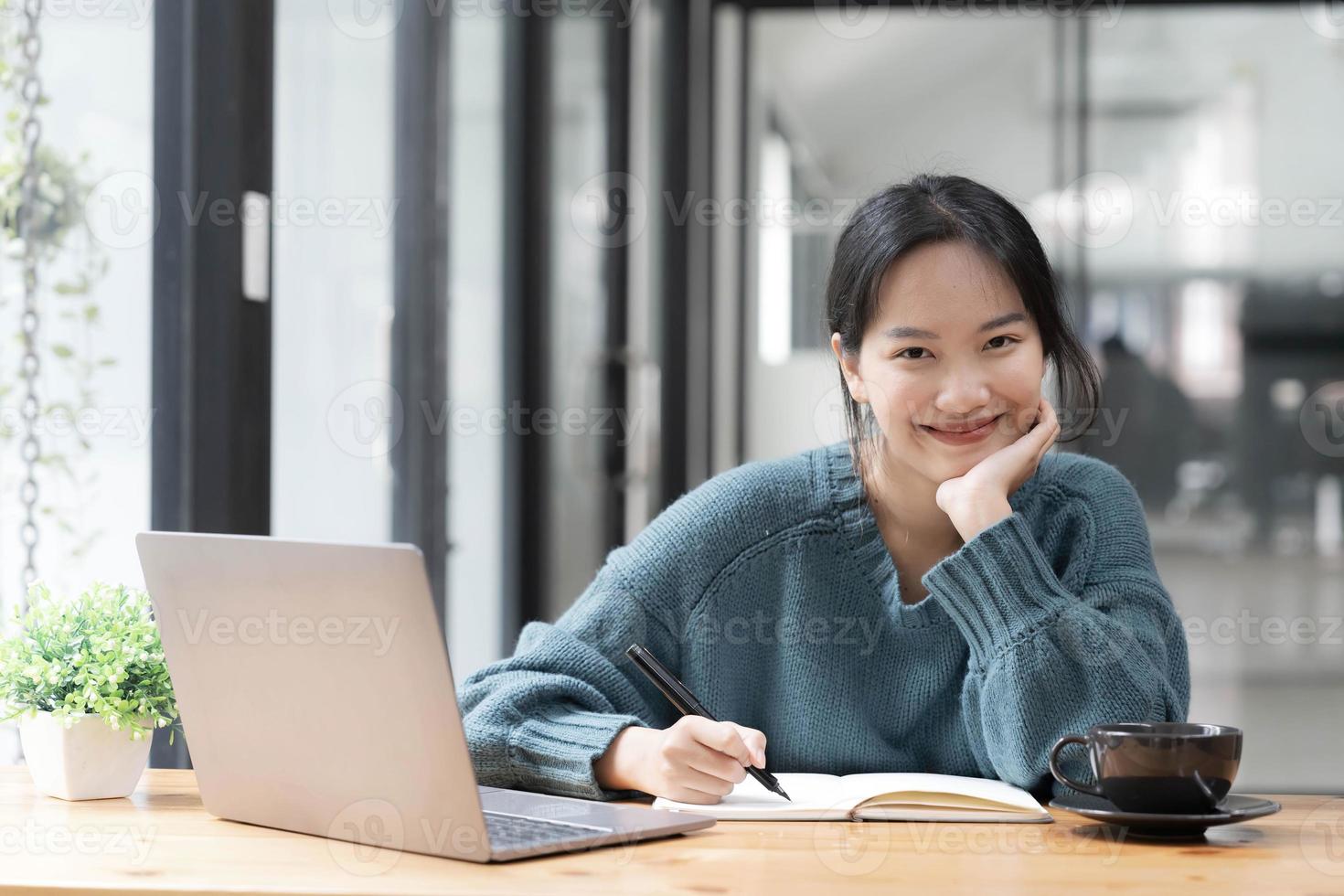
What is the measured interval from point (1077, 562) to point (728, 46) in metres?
3.16

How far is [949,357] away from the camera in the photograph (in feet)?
4.45

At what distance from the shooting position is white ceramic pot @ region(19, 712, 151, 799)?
114 centimetres

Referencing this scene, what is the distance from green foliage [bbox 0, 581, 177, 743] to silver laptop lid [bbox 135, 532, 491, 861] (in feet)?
0.31

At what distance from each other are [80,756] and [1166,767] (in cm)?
84

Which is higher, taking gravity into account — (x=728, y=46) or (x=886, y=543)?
(x=728, y=46)

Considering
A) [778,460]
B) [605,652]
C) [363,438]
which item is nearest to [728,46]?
[363,438]

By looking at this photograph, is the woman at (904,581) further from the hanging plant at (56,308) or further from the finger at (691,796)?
the hanging plant at (56,308)

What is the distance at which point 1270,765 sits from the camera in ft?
12.3

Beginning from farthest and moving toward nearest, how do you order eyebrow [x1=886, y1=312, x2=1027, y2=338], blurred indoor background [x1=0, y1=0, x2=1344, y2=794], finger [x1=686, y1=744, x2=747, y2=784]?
blurred indoor background [x1=0, y1=0, x2=1344, y2=794] → eyebrow [x1=886, y1=312, x2=1027, y2=338] → finger [x1=686, y1=744, x2=747, y2=784]

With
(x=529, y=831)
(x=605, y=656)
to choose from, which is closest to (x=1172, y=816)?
(x=529, y=831)

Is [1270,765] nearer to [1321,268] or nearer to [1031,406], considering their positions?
[1321,268]

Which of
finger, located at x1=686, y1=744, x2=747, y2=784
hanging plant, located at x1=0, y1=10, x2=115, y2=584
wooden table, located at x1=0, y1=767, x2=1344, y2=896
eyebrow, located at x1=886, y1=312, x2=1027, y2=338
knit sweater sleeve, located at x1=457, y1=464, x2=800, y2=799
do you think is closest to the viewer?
wooden table, located at x1=0, y1=767, x2=1344, y2=896

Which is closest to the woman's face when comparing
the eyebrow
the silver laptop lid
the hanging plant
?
the eyebrow

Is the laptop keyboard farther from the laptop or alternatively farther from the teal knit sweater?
the teal knit sweater
